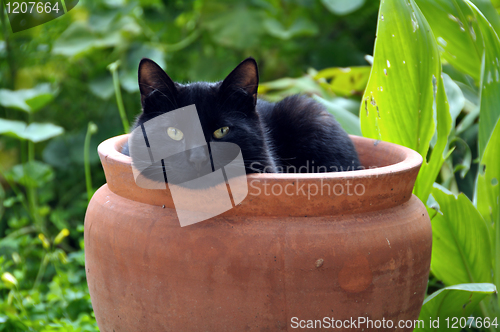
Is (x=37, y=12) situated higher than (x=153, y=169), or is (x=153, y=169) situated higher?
(x=37, y=12)

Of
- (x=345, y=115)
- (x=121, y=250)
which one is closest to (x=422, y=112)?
(x=345, y=115)

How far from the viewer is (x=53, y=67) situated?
252 centimetres

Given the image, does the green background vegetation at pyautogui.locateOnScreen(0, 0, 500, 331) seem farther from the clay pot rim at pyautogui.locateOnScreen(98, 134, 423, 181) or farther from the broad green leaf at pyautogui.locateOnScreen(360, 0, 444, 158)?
the clay pot rim at pyautogui.locateOnScreen(98, 134, 423, 181)

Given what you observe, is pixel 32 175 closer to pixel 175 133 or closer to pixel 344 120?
pixel 175 133

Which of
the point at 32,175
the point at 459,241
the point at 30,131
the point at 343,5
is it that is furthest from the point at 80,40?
the point at 459,241

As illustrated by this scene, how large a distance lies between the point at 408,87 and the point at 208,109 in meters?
0.58

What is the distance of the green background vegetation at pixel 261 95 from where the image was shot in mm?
1170

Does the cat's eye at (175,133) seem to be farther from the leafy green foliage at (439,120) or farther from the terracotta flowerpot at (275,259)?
the leafy green foliage at (439,120)

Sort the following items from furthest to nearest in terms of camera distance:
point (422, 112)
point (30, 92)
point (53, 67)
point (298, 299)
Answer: point (53, 67)
point (30, 92)
point (422, 112)
point (298, 299)

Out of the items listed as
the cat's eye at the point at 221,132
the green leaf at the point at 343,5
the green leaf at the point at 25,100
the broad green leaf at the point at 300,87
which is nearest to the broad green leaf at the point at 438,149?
the cat's eye at the point at 221,132

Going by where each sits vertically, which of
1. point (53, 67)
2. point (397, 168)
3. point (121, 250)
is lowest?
point (53, 67)

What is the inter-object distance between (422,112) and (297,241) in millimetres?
642

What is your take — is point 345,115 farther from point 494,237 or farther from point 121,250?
point 121,250

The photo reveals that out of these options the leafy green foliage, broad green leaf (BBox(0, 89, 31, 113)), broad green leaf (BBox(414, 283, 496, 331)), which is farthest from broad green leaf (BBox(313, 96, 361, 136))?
broad green leaf (BBox(0, 89, 31, 113))
